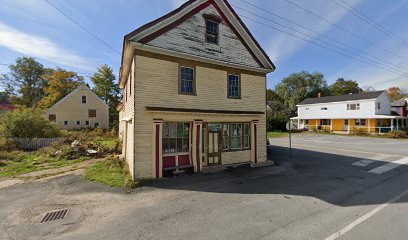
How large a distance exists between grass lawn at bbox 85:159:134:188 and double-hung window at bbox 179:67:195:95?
4854 mm

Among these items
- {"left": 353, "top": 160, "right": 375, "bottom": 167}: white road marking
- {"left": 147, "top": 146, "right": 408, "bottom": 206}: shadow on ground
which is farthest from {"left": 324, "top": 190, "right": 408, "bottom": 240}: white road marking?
{"left": 353, "top": 160, "right": 375, "bottom": 167}: white road marking

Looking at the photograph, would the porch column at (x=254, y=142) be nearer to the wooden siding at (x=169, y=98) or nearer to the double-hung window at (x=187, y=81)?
the wooden siding at (x=169, y=98)

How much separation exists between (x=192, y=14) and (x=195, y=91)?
13.4 feet

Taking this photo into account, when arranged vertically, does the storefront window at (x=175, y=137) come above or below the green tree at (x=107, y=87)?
below

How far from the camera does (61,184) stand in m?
8.36

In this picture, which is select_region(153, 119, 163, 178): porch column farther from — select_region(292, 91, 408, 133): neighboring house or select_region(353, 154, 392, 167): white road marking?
select_region(292, 91, 408, 133): neighboring house

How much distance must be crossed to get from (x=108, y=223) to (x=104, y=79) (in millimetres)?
44156

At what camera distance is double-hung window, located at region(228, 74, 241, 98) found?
36.6 feet

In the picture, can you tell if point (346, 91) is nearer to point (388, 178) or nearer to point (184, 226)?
point (388, 178)

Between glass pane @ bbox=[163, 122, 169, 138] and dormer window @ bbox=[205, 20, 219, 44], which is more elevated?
dormer window @ bbox=[205, 20, 219, 44]

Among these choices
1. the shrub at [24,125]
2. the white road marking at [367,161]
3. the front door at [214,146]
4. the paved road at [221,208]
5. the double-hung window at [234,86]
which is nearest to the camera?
the paved road at [221,208]

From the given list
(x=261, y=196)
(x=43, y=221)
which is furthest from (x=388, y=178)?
(x=43, y=221)

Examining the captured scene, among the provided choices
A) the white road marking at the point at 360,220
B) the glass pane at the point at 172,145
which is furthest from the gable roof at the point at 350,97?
the glass pane at the point at 172,145

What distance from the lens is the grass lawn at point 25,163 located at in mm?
10695
